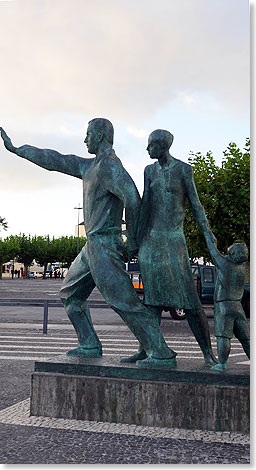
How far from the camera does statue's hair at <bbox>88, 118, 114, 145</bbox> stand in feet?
17.3

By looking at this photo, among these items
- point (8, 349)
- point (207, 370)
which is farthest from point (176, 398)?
point (8, 349)

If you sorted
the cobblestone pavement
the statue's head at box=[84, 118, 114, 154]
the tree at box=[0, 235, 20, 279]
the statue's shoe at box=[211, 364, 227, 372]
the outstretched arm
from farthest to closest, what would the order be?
the tree at box=[0, 235, 20, 279] < the outstretched arm < the statue's head at box=[84, 118, 114, 154] < the statue's shoe at box=[211, 364, 227, 372] < the cobblestone pavement

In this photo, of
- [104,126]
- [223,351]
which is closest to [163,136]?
[104,126]

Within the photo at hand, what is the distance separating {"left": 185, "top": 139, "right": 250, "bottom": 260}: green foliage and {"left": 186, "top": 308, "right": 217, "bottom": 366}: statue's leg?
1160 cm

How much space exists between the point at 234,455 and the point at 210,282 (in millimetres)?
12435

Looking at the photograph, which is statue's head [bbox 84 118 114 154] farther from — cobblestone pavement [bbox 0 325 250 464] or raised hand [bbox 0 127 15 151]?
cobblestone pavement [bbox 0 325 250 464]

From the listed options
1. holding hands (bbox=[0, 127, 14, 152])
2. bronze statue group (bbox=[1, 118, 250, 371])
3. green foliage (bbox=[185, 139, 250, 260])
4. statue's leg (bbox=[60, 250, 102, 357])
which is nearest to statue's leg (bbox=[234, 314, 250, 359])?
bronze statue group (bbox=[1, 118, 250, 371])

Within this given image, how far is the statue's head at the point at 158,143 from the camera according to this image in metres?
5.04

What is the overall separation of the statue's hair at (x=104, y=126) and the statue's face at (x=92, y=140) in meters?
0.04

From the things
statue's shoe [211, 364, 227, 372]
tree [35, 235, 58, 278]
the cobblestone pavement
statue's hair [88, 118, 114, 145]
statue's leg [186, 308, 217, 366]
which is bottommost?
the cobblestone pavement

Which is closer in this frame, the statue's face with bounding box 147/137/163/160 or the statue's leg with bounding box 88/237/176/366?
the statue's leg with bounding box 88/237/176/366

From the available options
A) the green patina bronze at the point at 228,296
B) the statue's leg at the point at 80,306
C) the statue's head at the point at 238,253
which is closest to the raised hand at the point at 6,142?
the statue's leg at the point at 80,306

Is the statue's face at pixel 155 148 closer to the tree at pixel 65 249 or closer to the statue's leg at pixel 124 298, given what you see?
the statue's leg at pixel 124 298

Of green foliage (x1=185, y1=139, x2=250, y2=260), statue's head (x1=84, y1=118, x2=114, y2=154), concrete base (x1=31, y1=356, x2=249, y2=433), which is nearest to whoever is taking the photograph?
concrete base (x1=31, y1=356, x2=249, y2=433)
